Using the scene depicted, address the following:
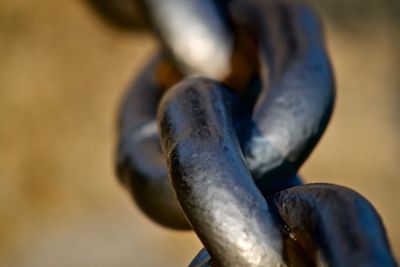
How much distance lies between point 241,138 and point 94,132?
105 centimetres

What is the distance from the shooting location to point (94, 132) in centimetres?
158

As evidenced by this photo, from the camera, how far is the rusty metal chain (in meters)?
0.42

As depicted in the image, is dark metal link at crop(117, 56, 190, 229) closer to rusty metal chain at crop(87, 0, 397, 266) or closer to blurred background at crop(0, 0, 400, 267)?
rusty metal chain at crop(87, 0, 397, 266)

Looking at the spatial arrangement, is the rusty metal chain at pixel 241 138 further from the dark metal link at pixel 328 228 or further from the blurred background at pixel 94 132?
the blurred background at pixel 94 132

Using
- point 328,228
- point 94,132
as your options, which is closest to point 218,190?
point 328,228

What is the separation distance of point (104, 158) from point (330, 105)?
1045mm

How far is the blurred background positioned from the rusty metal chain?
763 millimetres

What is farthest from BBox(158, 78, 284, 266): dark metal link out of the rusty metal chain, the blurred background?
the blurred background

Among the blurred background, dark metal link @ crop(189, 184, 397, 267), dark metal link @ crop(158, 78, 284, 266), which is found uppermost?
dark metal link @ crop(158, 78, 284, 266)

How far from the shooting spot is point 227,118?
0.51 m

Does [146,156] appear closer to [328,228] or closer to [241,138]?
[241,138]

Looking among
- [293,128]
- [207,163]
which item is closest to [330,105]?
[293,128]

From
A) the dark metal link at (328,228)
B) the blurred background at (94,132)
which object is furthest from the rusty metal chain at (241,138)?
the blurred background at (94,132)

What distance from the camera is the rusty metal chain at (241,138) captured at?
42 cm
